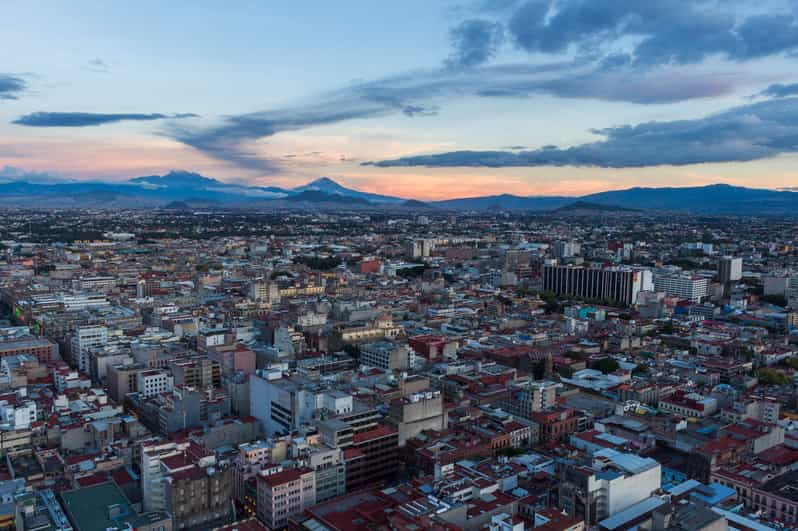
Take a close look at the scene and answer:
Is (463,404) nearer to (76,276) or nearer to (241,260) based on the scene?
(76,276)

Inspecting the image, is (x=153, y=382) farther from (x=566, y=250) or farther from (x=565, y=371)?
(x=566, y=250)

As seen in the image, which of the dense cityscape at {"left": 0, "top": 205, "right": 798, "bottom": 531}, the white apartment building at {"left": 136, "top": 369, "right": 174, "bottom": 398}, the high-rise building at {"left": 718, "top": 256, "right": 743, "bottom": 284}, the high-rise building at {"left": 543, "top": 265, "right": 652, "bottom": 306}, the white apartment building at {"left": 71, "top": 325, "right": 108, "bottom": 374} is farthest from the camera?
the high-rise building at {"left": 718, "top": 256, "right": 743, "bottom": 284}

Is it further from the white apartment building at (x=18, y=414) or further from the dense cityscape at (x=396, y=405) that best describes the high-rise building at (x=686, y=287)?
the white apartment building at (x=18, y=414)

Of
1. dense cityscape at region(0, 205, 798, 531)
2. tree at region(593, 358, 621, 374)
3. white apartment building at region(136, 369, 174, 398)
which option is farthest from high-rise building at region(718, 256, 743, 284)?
white apartment building at region(136, 369, 174, 398)

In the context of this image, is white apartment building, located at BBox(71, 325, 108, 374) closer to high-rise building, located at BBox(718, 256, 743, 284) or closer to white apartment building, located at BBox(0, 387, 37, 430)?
white apartment building, located at BBox(0, 387, 37, 430)

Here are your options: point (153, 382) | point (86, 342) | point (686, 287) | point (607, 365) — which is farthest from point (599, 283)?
point (86, 342)

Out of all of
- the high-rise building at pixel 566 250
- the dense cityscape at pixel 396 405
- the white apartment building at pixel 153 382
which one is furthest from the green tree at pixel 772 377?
the high-rise building at pixel 566 250
